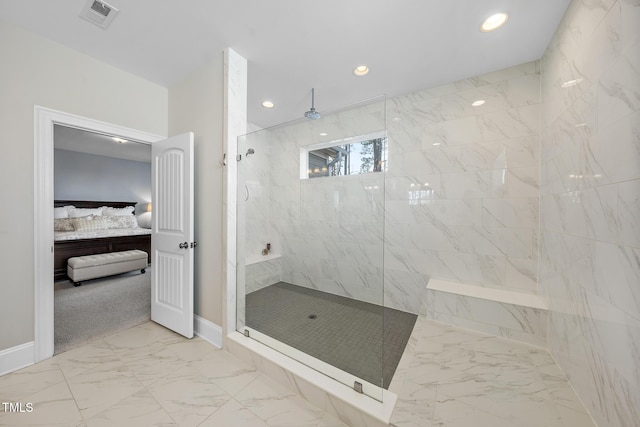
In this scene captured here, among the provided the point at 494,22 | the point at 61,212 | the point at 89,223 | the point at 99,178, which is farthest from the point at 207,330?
the point at 99,178

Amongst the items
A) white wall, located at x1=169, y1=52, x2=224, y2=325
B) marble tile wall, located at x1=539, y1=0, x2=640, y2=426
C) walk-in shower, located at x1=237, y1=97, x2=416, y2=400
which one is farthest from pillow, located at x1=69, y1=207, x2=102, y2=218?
marble tile wall, located at x1=539, y1=0, x2=640, y2=426

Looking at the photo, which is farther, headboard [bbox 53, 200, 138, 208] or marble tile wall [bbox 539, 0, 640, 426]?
headboard [bbox 53, 200, 138, 208]

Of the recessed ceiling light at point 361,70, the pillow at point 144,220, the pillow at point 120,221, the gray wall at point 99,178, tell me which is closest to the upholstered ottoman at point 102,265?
the pillow at point 120,221

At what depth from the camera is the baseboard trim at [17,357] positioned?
162cm

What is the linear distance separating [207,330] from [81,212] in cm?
550

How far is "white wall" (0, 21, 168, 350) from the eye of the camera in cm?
164

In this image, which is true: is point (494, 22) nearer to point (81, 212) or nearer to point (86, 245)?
point (86, 245)

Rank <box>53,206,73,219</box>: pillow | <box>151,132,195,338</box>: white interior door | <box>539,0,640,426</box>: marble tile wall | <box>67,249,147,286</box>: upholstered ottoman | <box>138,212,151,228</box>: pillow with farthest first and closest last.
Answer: <box>138,212,151,228</box>: pillow → <box>53,206,73,219</box>: pillow → <box>67,249,147,286</box>: upholstered ottoman → <box>151,132,195,338</box>: white interior door → <box>539,0,640,426</box>: marble tile wall

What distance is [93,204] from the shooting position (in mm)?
5535

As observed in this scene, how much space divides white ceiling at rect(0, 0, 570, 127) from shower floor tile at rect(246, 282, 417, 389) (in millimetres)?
2253

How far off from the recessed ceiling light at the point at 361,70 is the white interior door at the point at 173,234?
5.56ft

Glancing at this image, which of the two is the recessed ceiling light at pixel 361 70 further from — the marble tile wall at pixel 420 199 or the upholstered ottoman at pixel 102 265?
the upholstered ottoman at pixel 102 265
